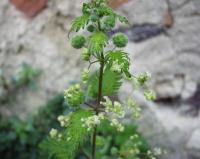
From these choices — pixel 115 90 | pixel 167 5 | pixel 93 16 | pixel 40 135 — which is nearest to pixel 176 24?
pixel 167 5

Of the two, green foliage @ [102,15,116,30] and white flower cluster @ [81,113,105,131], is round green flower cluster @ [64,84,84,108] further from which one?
green foliage @ [102,15,116,30]

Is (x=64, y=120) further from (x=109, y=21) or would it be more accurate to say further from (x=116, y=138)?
(x=116, y=138)

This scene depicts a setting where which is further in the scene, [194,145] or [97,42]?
[194,145]

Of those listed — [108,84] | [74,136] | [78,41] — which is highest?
[78,41]

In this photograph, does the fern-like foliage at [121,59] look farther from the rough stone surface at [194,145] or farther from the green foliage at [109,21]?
the rough stone surface at [194,145]

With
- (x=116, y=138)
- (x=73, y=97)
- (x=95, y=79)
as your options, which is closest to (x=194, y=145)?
(x=116, y=138)

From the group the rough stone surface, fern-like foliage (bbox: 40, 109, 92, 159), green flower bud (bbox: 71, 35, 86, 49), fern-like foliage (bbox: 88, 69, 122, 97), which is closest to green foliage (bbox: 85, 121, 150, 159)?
the rough stone surface
